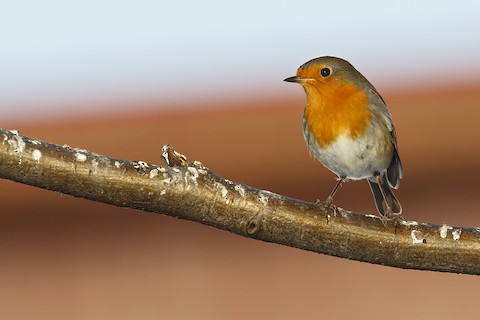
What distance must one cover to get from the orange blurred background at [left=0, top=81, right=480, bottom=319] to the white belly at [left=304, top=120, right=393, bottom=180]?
2.71ft

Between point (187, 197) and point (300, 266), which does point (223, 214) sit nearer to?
point (187, 197)

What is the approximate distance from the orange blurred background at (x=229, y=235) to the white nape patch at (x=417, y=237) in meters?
2.24

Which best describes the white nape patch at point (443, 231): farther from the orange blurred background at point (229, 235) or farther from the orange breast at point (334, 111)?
the orange blurred background at point (229, 235)

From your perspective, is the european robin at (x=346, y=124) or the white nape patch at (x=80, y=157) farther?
the european robin at (x=346, y=124)

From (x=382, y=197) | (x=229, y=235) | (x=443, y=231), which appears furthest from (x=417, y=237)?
(x=229, y=235)

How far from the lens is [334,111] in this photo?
3.97 m

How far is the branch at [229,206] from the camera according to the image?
2.21 meters

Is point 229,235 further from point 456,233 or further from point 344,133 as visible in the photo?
point 456,233

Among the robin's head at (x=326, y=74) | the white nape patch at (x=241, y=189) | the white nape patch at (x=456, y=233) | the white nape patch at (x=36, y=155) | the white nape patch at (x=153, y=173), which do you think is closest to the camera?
the white nape patch at (x=36, y=155)

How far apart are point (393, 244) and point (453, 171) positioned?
2512 millimetres

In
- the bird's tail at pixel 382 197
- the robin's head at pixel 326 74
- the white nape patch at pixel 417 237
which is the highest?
the robin's head at pixel 326 74

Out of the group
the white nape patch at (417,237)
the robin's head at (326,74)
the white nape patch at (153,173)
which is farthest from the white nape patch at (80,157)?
the robin's head at (326,74)

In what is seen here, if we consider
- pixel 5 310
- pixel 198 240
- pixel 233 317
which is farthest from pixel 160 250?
pixel 5 310

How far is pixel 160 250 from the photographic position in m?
5.41
